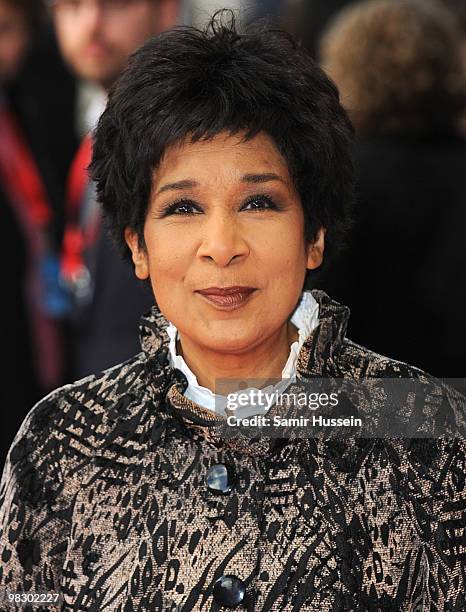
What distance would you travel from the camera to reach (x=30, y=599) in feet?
6.18

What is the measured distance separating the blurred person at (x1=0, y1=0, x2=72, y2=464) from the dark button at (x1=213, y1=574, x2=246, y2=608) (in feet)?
5.37

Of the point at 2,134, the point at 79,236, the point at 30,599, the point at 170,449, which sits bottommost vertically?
the point at 30,599

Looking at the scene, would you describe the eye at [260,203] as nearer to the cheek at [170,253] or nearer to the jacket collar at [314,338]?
the cheek at [170,253]

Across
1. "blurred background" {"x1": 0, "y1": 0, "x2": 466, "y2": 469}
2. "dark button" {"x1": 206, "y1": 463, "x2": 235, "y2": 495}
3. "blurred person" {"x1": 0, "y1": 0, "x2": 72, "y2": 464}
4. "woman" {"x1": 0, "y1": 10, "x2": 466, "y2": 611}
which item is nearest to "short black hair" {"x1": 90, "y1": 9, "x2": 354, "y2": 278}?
"woman" {"x1": 0, "y1": 10, "x2": 466, "y2": 611}

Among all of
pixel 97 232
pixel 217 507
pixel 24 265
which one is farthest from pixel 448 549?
pixel 24 265

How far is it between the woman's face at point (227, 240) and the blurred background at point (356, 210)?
38 cm

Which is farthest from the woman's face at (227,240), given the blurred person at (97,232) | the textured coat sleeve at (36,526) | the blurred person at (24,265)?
the blurred person at (24,265)

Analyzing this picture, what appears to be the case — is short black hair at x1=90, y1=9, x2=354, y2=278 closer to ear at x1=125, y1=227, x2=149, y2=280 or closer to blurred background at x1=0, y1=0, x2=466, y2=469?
ear at x1=125, y1=227, x2=149, y2=280

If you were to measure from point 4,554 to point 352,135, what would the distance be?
0.85m

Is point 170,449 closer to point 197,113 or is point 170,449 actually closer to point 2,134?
point 197,113

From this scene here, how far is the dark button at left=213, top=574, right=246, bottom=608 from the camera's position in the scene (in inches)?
68.3

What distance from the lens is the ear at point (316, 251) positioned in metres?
1.86

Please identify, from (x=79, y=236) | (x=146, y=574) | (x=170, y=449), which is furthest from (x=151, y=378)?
(x=79, y=236)

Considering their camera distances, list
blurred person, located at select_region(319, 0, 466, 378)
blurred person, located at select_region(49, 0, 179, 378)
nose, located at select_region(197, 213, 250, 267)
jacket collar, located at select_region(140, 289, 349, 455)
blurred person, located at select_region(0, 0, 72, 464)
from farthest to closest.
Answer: blurred person, located at select_region(0, 0, 72, 464) < blurred person, located at select_region(49, 0, 179, 378) < blurred person, located at select_region(319, 0, 466, 378) < jacket collar, located at select_region(140, 289, 349, 455) < nose, located at select_region(197, 213, 250, 267)
